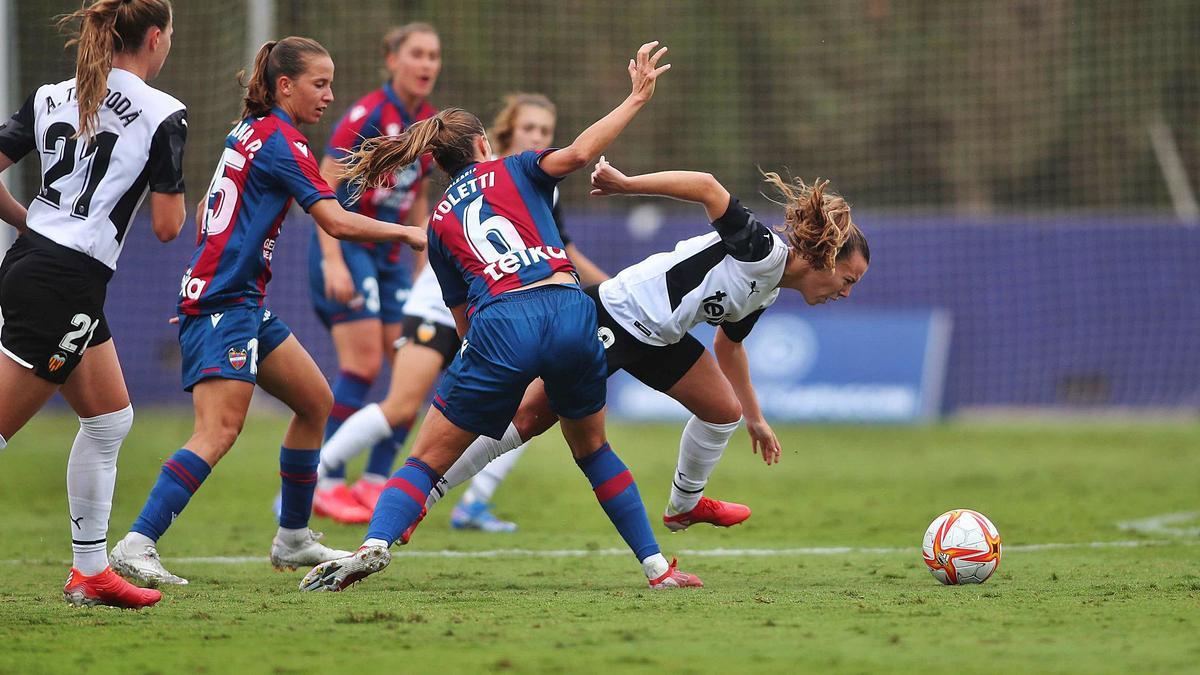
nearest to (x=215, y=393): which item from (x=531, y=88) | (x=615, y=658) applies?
(x=615, y=658)

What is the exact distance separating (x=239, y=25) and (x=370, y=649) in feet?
38.4

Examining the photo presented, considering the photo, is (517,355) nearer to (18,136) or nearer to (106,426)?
(106,426)

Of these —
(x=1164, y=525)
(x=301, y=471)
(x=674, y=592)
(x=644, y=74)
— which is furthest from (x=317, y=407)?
(x=1164, y=525)

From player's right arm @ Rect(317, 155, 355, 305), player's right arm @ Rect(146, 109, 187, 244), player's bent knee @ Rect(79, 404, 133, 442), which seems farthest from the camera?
player's right arm @ Rect(317, 155, 355, 305)

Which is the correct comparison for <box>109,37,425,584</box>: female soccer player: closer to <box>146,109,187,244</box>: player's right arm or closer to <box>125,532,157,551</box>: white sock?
<box>125,532,157,551</box>: white sock

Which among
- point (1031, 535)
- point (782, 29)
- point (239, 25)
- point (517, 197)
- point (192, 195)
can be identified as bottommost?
point (1031, 535)

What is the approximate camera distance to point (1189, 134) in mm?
19531

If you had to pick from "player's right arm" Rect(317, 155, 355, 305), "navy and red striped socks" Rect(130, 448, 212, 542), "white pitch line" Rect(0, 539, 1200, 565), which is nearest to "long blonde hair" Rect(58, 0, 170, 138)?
"navy and red striped socks" Rect(130, 448, 212, 542)

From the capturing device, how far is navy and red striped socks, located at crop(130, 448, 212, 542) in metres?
4.94

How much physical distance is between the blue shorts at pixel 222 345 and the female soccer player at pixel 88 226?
18.9 inches

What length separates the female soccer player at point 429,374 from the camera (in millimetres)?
7137

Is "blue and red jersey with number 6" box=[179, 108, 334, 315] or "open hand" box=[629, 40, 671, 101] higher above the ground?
"open hand" box=[629, 40, 671, 101]

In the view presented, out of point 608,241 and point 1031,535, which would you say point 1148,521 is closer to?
point 1031,535

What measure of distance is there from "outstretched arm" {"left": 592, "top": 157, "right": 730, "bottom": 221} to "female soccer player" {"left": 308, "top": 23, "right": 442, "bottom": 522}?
2.89m
